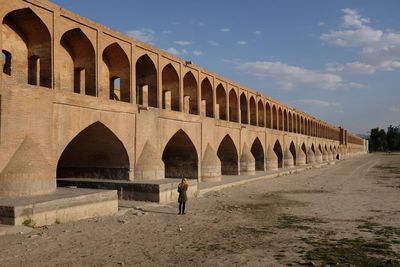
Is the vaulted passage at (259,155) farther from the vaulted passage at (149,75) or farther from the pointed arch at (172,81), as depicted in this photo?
the vaulted passage at (149,75)

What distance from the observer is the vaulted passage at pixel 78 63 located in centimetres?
1369

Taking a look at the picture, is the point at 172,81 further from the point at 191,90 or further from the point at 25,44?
the point at 25,44

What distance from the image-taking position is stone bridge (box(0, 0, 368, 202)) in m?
10.4

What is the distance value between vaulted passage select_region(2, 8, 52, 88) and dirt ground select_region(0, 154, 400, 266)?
504 cm

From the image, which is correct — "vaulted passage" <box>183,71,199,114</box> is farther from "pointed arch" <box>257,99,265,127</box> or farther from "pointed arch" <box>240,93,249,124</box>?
"pointed arch" <box>257,99,265,127</box>

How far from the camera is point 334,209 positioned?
1227 cm

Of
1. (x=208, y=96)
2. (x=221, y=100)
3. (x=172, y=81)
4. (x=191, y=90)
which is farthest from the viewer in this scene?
(x=221, y=100)

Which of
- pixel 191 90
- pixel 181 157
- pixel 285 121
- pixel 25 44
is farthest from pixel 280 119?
pixel 25 44

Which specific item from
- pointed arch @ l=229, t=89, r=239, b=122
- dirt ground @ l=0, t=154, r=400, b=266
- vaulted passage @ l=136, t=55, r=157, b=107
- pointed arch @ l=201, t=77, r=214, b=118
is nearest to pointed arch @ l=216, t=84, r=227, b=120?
pointed arch @ l=229, t=89, r=239, b=122

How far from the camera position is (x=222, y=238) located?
822 cm

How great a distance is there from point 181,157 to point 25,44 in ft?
30.6

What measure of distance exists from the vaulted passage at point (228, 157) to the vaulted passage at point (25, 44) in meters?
13.4

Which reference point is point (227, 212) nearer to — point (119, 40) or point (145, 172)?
point (145, 172)

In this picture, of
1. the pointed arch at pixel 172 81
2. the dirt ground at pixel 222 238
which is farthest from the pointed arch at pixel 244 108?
the dirt ground at pixel 222 238
